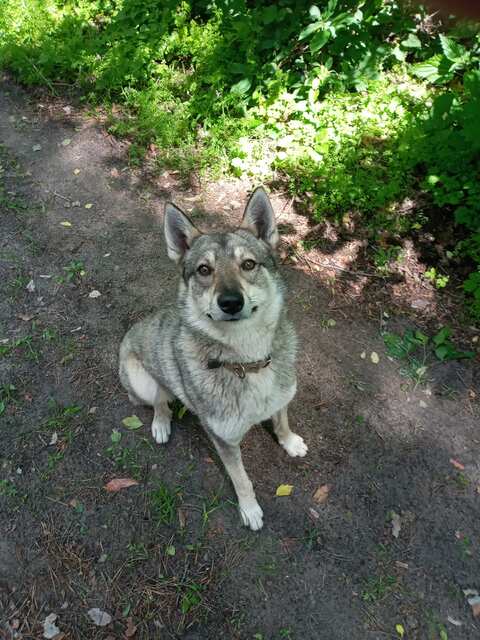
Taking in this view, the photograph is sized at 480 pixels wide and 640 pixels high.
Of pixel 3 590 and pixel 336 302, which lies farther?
pixel 336 302

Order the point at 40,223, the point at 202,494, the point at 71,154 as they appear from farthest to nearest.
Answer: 1. the point at 71,154
2. the point at 40,223
3. the point at 202,494

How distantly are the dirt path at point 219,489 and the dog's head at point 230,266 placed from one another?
1.72m

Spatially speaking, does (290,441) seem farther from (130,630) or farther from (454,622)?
(130,630)

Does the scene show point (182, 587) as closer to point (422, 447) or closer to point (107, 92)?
point (422, 447)

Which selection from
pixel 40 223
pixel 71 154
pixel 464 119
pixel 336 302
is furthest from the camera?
pixel 71 154

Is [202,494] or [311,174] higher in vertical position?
[311,174]

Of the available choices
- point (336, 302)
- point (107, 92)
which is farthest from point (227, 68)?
point (336, 302)

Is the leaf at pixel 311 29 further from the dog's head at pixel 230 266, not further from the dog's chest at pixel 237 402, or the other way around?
the dog's chest at pixel 237 402

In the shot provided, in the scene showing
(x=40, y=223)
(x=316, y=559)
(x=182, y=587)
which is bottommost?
(x=182, y=587)

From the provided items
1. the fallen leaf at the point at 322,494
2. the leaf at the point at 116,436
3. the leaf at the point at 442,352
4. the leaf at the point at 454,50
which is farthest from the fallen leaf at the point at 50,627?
the leaf at the point at 454,50

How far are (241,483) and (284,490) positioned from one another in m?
0.58

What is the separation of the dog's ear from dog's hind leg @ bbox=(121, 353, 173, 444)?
1.73 m

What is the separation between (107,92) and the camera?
Result: 24.6 ft

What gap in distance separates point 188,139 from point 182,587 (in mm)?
5795
